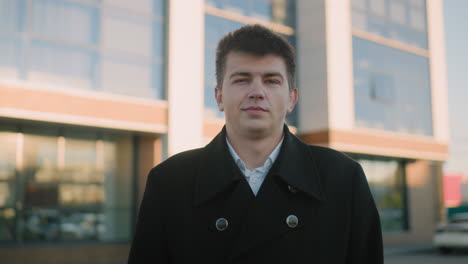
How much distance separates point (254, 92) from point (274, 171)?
0.34 metres

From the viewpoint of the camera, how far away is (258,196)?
2.07m

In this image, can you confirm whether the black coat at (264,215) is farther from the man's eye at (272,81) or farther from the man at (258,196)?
the man's eye at (272,81)

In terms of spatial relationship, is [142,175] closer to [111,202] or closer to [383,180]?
[111,202]

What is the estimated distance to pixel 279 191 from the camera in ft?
6.82

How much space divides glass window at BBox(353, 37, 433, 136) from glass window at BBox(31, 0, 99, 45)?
982 centimetres

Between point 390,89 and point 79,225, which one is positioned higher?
point 390,89

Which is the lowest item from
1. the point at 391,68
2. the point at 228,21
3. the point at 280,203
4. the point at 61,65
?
the point at 280,203

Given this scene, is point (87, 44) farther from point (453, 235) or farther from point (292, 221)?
point (453, 235)

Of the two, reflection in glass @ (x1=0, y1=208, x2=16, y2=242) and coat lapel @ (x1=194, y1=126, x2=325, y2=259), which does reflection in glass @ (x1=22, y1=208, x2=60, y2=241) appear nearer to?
reflection in glass @ (x1=0, y1=208, x2=16, y2=242)

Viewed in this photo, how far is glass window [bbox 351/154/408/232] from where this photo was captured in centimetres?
2070

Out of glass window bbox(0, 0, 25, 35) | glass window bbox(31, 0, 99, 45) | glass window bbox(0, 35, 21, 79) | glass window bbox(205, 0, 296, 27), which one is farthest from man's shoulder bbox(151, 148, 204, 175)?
glass window bbox(205, 0, 296, 27)

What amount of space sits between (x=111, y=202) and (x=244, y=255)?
42.0ft

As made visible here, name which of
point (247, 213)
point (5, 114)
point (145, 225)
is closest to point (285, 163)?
point (247, 213)

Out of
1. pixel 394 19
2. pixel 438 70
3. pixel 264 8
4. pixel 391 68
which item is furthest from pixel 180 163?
pixel 438 70
